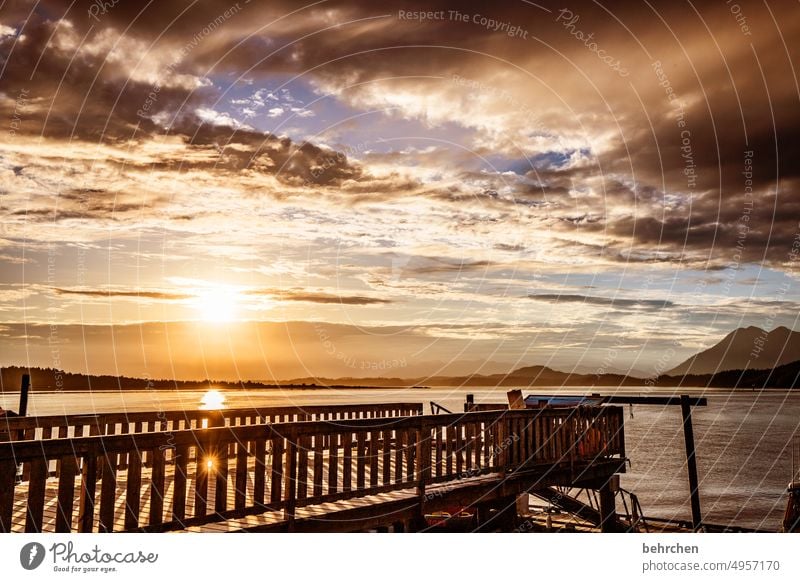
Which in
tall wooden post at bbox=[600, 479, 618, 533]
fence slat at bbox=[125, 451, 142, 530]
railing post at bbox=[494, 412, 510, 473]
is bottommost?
tall wooden post at bbox=[600, 479, 618, 533]

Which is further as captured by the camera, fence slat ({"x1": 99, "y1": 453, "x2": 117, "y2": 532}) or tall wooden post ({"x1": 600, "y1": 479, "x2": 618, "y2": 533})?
tall wooden post ({"x1": 600, "y1": 479, "x2": 618, "y2": 533})

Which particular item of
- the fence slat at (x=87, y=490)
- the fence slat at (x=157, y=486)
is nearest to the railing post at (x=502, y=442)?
the fence slat at (x=157, y=486)

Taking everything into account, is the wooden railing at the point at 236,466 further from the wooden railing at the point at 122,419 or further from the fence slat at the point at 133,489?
the wooden railing at the point at 122,419

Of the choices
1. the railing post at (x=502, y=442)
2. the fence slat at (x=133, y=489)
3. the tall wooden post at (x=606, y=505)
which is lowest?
the tall wooden post at (x=606, y=505)

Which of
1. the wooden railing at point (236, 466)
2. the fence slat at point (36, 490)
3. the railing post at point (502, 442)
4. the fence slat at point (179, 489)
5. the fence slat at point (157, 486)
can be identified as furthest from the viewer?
the railing post at point (502, 442)

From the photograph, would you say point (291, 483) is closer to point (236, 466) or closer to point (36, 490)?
point (236, 466)

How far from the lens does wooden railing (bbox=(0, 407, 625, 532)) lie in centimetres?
590

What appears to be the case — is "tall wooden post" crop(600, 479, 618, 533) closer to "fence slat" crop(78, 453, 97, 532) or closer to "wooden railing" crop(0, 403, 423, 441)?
"wooden railing" crop(0, 403, 423, 441)

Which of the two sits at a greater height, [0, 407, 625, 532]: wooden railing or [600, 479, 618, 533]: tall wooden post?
[0, 407, 625, 532]: wooden railing

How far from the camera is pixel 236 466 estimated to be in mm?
7617

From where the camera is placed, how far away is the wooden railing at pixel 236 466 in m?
5.90

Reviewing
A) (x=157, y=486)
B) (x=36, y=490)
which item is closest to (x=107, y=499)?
(x=157, y=486)

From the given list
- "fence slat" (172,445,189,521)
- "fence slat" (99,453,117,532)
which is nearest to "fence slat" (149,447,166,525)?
"fence slat" (172,445,189,521)

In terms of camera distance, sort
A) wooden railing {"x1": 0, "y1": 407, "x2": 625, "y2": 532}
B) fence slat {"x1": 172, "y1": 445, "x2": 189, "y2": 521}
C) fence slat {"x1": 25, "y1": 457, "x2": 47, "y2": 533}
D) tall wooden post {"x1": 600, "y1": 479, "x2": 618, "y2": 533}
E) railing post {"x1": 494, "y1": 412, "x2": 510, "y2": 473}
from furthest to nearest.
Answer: tall wooden post {"x1": 600, "y1": 479, "x2": 618, "y2": 533}
railing post {"x1": 494, "y1": 412, "x2": 510, "y2": 473}
fence slat {"x1": 172, "y1": 445, "x2": 189, "y2": 521}
wooden railing {"x1": 0, "y1": 407, "x2": 625, "y2": 532}
fence slat {"x1": 25, "y1": 457, "x2": 47, "y2": 533}
